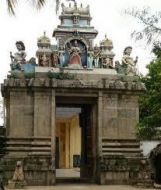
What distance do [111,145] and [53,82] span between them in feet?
12.0

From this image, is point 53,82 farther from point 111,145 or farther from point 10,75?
point 111,145

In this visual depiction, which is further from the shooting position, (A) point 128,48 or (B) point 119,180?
(A) point 128,48

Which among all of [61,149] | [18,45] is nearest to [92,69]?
[18,45]

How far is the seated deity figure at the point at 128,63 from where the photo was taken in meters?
23.6

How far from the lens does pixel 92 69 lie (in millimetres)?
23188

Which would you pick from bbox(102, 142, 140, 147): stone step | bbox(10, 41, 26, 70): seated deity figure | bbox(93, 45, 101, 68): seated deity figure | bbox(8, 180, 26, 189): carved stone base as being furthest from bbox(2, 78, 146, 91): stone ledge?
bbox(8, 180, 26, 189): carved stone base

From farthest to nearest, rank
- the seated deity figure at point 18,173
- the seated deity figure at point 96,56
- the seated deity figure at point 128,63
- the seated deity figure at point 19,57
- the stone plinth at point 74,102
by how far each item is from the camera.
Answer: the seated deity figure at point 128,63 → the seated deity figure at point 96,56 → the seated deity figure at point 19,57 → the stone plinth at point 74,102 → the seated deity figure at point 18,173

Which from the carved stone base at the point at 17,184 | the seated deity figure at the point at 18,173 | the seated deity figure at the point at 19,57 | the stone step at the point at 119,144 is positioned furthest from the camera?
the seated deity figure at the point at 19,57

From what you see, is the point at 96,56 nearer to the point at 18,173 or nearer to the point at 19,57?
the point at 19,57

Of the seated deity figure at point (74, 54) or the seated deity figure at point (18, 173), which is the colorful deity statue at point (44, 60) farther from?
the seated deity figure at point (18, 173)

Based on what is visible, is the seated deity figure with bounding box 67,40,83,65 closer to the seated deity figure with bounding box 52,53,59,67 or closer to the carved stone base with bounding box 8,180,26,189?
the seated deity figure with bounding box 52,53,59,67

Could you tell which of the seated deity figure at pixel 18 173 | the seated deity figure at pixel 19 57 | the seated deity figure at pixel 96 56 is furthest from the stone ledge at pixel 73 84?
the seated deity figure at pixel 18 173

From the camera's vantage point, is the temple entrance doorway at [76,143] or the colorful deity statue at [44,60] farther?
the temple entrance doorway at [76,143]

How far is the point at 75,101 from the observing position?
76.2 ft
